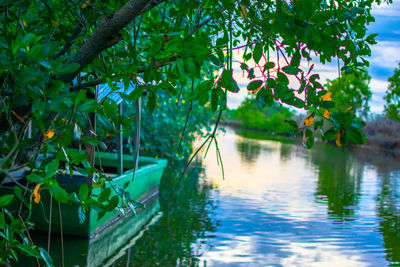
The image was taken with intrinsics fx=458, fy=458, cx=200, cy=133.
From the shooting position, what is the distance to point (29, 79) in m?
1.38

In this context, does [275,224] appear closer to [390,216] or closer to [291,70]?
[390,216]

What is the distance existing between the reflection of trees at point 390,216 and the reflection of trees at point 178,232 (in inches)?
80.4

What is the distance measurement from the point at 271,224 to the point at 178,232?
132cm

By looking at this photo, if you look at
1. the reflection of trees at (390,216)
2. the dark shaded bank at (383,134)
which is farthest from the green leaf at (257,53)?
the dark shaded bank at (383,134)

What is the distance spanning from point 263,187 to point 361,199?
72.4 inches

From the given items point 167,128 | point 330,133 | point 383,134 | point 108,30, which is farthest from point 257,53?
point 383,134

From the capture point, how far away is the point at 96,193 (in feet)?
15.2

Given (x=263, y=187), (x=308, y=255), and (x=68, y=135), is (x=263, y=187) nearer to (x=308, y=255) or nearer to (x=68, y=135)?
(x=308, y=255)

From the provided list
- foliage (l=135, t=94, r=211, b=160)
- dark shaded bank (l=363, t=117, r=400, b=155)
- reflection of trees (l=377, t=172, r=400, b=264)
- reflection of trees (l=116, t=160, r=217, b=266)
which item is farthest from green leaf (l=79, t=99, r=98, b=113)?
dark shaded bank (l=363, t=117, r=400, b=155)

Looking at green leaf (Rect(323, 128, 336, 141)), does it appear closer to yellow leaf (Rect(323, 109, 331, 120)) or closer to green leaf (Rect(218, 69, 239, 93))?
yellow leaf (Rect(323, 109, 331, 120))

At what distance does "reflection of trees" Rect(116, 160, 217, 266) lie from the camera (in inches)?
174

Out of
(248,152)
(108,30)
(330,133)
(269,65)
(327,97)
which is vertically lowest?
(248,152)

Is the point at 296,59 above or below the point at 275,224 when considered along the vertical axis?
above

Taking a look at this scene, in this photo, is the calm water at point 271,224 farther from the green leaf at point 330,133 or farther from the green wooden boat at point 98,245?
the green leaf at point 330,133
